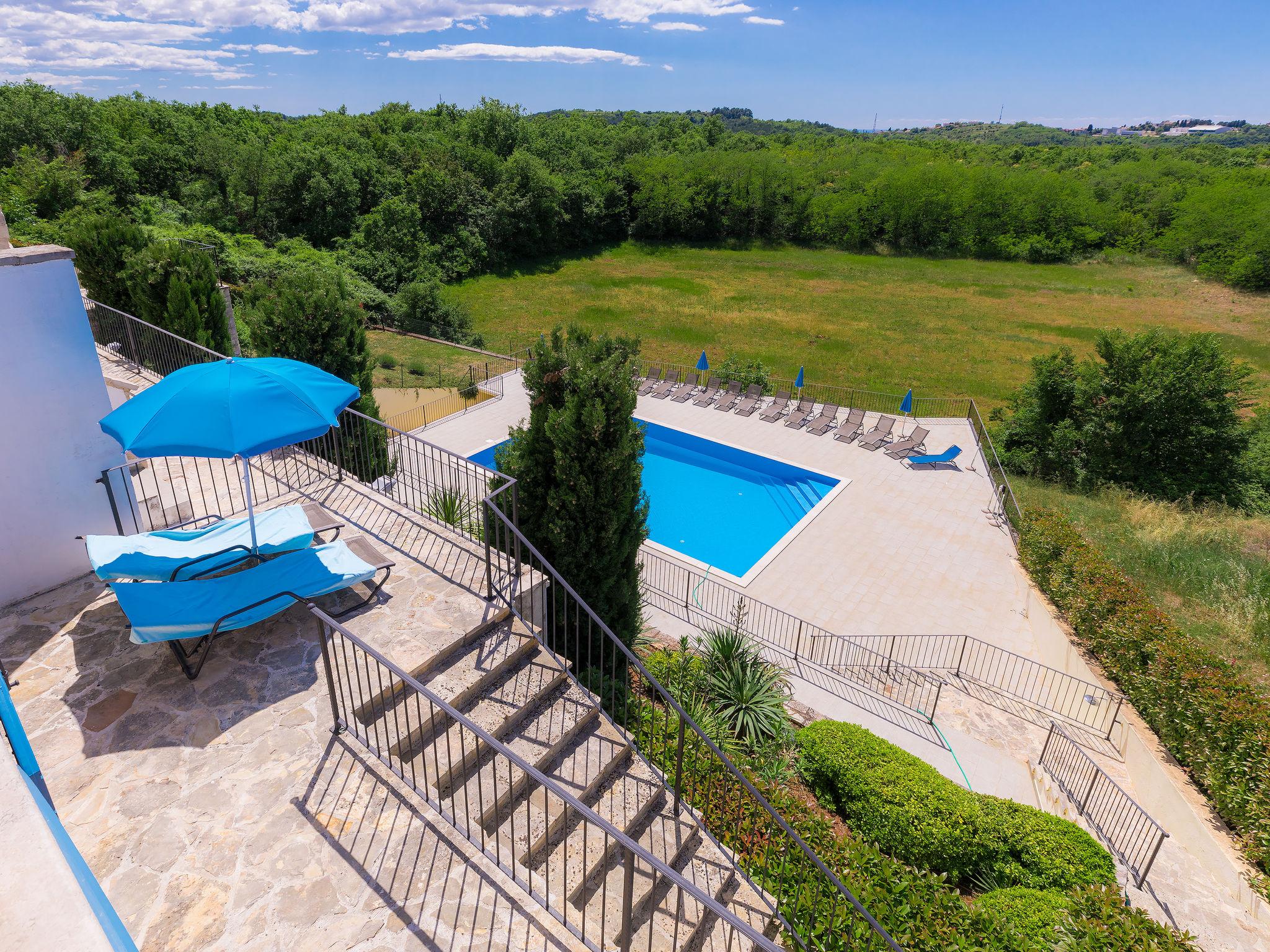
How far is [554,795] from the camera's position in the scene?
587 centimetres

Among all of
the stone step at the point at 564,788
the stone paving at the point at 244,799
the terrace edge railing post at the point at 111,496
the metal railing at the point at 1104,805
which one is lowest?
the metal railing at the point at 1104,805

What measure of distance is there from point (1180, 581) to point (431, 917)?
1469cm

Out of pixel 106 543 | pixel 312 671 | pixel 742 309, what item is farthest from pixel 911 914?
pixel 742 309

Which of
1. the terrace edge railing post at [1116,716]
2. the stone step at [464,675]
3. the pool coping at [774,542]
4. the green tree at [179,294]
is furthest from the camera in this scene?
the pool coping at [774,542]

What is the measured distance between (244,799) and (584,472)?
4555 millimetres

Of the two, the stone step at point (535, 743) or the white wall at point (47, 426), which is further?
the white wall at point (47, 426)

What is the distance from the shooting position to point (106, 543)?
6527 millimetres

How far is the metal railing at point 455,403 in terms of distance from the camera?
20.7 meters

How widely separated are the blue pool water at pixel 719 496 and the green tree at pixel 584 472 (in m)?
7.19

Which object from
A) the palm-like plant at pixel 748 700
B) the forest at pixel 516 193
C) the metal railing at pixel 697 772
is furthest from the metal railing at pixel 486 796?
the forest at pixel 516 193

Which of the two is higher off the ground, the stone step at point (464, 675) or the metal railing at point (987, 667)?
the stone step at point (464, 675)

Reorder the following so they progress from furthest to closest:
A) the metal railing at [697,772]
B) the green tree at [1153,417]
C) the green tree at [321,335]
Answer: the green tree at [1153,417], the green tree at [321,335], the metal railing at [697,772]

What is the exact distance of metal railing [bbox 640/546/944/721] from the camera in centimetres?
1167

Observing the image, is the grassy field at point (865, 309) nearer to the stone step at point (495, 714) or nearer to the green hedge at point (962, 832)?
the green hedge at point (962, 832)
